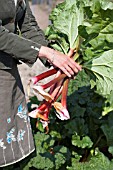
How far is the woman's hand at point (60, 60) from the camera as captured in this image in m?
2.33

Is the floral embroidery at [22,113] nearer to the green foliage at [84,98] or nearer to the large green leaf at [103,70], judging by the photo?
the green foliage at [84,98]

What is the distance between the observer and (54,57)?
2.33m

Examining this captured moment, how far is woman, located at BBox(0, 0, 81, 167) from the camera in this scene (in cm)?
234

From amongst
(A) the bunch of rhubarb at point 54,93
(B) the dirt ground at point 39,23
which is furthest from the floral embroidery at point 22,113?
(B) the dirt ground at point 39,23

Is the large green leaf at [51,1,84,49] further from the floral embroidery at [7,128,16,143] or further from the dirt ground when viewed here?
the dirt ground

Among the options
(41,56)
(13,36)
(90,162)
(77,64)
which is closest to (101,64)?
(77,64)

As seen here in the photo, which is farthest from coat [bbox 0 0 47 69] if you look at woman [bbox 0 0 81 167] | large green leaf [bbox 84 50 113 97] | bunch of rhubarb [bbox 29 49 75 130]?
large green leaf [bbox 84 50 113 97]

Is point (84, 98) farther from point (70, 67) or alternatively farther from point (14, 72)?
point (70, 67)

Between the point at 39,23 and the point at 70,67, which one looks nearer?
the point at 70,67

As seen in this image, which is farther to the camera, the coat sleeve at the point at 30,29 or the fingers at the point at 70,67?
the coat sleeve at the point at 30,29

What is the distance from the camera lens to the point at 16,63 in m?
2.67

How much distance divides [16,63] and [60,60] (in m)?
0.42

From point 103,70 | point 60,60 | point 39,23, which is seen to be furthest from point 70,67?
point 39,23

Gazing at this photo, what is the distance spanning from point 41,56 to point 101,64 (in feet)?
1.00
